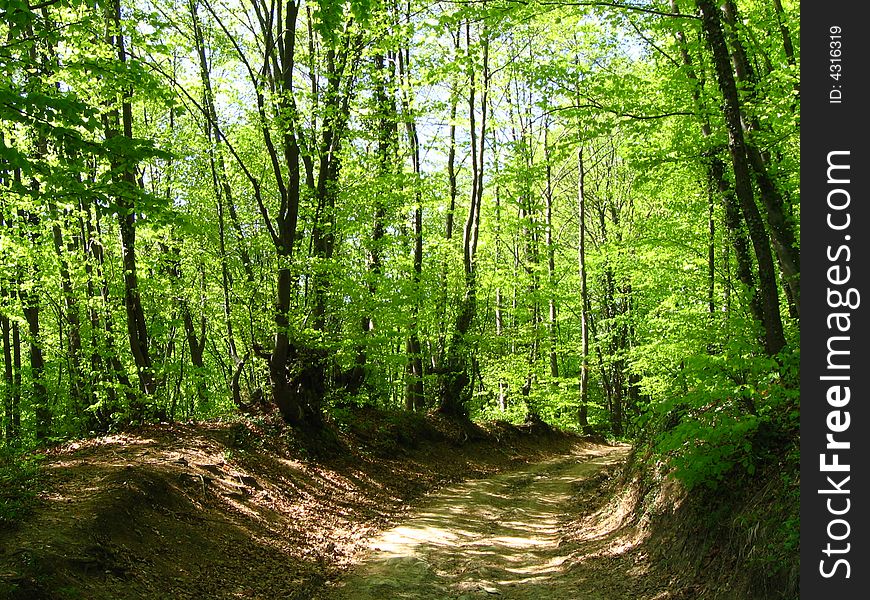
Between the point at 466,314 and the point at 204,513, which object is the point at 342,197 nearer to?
the point at 466,314

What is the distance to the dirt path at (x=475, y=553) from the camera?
6609 mm

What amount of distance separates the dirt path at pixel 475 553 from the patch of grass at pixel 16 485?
3.32 meters

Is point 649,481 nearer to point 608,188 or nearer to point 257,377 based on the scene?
point 257,377

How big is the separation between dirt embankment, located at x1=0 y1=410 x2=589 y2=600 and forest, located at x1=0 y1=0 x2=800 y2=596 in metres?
1.33

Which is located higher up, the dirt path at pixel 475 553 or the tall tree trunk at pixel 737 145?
the tall tree trunk at pixel 737 145

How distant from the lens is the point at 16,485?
643 centimetres

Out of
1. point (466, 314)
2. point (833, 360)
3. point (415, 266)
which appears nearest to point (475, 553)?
point (833, 360)

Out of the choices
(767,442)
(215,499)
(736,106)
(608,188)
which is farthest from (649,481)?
(608,188)

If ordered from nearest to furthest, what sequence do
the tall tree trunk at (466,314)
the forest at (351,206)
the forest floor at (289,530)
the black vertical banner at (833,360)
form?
1. the black vertical banner at (833,360)
2. the forest floor at (289,530)
3. the forest at (351,206)
4. the tall tree trunk at (466,314)

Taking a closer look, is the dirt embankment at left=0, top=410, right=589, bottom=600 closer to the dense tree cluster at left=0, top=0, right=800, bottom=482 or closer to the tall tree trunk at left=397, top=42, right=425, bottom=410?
the dense tree cluster at left=0, top=0, right=800, bottom=482

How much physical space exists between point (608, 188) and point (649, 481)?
72.1ft

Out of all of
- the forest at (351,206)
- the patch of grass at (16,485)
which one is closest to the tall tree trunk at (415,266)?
the forest at (351,206)

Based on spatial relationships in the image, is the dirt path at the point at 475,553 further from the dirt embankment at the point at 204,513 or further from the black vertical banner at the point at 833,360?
the black vertical banner at the point at 833,360

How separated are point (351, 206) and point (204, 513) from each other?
6.88 meters
